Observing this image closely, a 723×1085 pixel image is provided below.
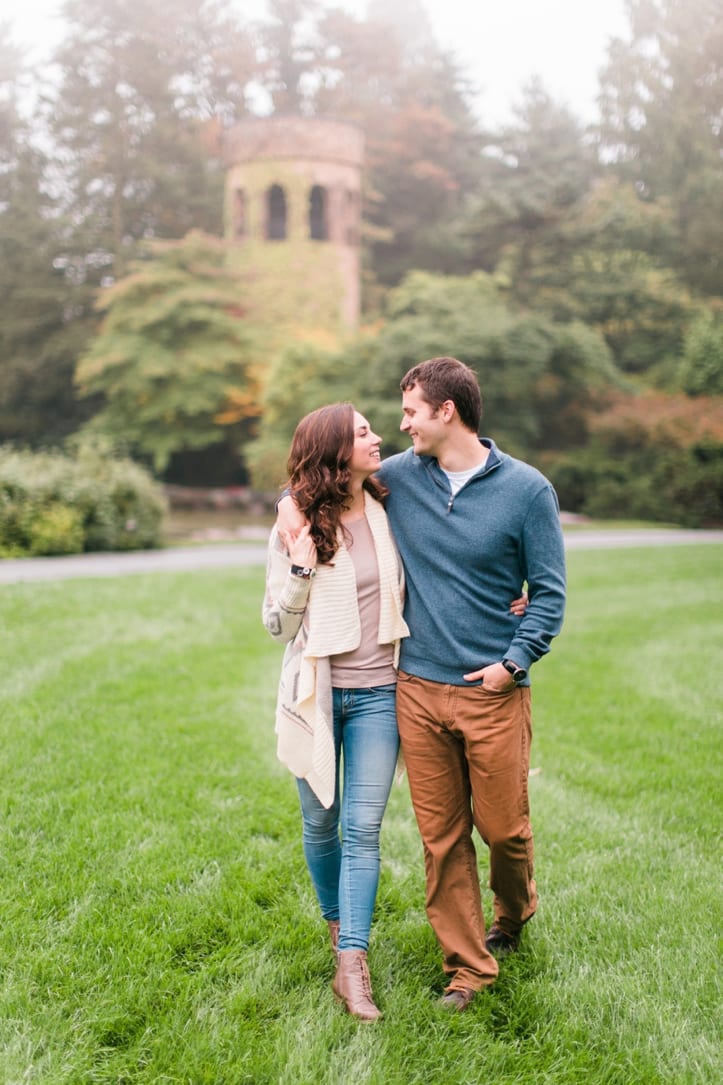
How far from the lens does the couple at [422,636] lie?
109 inches

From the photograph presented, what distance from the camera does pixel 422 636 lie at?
2.85 m

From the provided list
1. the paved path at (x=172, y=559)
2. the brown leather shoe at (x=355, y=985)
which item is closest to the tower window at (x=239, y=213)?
the paved path at (x=172, y=559)

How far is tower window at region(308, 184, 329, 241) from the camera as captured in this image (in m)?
27.9

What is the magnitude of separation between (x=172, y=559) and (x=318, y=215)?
63.2 ft

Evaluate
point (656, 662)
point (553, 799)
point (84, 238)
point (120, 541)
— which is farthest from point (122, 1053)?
point (84, 238)

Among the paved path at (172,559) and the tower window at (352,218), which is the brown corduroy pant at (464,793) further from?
the tower window at (352,218)

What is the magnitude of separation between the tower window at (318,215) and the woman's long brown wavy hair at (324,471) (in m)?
26.4

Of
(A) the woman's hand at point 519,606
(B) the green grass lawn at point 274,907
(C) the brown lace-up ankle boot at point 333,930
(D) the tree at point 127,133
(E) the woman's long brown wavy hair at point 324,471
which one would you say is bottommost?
(B) the green grass lawn at point 274,907

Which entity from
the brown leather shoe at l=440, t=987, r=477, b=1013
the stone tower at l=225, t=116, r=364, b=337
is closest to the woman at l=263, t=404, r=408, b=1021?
the brown leather shoe at l=440, t=987, r=477, b=1013

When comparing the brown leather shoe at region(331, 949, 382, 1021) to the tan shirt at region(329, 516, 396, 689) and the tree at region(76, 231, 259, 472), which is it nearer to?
the tan shirt at region(329, 516, 396, 689)

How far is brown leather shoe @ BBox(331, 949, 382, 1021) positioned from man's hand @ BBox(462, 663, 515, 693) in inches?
34.4

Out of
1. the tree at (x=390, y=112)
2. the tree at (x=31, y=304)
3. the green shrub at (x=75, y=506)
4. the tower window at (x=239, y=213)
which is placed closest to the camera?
the green shrub at (x=75, y=506)

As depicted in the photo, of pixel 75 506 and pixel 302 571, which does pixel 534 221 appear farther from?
pixel 302 571

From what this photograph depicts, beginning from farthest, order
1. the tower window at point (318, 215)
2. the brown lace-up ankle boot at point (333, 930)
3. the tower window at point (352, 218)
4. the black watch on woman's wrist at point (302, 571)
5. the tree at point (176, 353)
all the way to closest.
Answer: the tower window at point (318, 215) → the tower window at point (352, 218) → the tree at point (176, 353) → the brown lace-up ankle boot at point (333, 930) → the black watch on woman's wrist at point (302, 571)
